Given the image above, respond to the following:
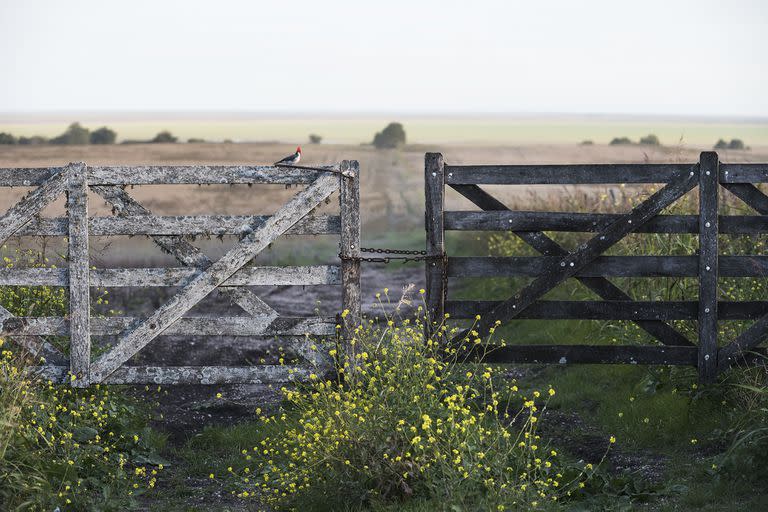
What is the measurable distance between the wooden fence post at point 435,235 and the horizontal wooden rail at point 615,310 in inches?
6.4

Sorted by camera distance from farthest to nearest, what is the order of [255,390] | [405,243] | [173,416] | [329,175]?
→ [405,243] → [255,390] → [173,416] → [329,175]

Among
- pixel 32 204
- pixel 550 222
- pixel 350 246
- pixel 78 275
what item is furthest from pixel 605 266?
pixel 32 204

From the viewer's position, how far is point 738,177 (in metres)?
9.41

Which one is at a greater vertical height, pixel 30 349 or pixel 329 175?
pixel 329 175

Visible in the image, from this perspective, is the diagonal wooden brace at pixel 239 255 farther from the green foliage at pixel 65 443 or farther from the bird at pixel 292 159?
the green foliage at pixel 65 443

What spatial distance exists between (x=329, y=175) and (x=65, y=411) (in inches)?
144

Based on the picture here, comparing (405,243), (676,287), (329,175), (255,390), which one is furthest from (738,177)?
(405,243)

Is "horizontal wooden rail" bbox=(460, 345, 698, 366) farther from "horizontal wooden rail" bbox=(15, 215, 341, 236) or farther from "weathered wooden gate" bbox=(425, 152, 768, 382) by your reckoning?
"horizontal wooden rail" bbox=(15, 215, 341, 236)

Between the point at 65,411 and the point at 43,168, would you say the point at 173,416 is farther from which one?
the point at 43,168

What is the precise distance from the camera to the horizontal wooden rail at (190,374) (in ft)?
31.1

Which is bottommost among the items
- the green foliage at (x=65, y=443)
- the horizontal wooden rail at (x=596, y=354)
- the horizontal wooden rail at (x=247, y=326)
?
the green foliage at (x=65, y=443)

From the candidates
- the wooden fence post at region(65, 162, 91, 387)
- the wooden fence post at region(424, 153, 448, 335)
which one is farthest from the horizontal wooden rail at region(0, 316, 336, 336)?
the wooden fence post at region(424, 153, 448, 335)

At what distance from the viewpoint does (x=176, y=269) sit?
9367 millimetres

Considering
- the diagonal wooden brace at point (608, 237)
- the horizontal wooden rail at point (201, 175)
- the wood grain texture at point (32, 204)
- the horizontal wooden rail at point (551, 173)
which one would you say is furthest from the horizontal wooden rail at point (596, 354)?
the wood grain texture at point (32, 204)
